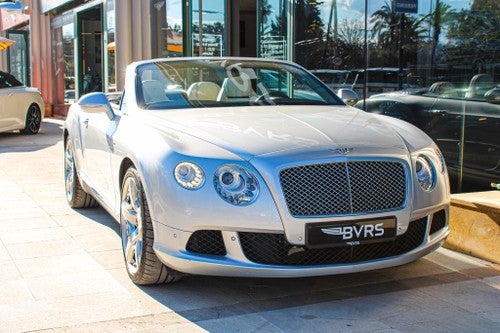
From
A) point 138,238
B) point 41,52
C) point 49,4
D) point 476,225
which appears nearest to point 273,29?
point 476,225

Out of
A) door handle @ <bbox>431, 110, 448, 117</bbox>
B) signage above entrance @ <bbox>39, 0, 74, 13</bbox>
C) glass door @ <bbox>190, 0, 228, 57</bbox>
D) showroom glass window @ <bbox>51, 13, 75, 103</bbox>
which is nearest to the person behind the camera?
door handle @ <bbox>431, 110, 448, 117</bbox>

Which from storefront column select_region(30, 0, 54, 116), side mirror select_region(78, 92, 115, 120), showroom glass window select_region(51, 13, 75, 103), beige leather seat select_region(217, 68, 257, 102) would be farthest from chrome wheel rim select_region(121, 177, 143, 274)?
storefront column select_region(30, 0, 54, 116)

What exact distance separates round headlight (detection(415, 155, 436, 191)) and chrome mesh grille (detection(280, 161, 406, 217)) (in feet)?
0.66

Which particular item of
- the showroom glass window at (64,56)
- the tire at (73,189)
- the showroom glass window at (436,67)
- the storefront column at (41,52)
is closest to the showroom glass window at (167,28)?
the showroom glass window at (436,67)

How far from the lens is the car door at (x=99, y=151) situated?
4883 millimetres

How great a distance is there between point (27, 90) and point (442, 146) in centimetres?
1015

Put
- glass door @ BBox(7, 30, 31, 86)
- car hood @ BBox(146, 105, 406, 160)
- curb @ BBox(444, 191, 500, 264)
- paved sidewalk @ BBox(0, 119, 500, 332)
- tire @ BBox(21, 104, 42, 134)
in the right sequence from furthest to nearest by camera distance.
A: glass door @ BBox(7, 30, 31, 86) < tire @ BBox(21, 104, 42, 134) < curb @ BBox(444, 191, 500, 264) < car hood @ BBox(146, 105, 406, 160) < paved sidewalk @ BBox(0, 119, 500, 332)

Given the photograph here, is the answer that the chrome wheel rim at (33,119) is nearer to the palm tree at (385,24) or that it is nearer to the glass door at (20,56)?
the palm tree at (385,24)

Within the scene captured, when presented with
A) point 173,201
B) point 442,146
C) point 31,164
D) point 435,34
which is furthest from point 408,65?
point 31,164

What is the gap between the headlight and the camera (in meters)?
3.52

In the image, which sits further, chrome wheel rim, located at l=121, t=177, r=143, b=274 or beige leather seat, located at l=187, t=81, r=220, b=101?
beige leather seat, located at l=187, t=81, r=220, b=101

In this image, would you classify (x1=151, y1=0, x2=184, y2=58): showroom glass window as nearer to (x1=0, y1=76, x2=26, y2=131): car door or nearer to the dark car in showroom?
(x1=0, y1=76, x2=26, y2=131): car door

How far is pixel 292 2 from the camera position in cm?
949

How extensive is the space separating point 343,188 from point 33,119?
12.1 m
